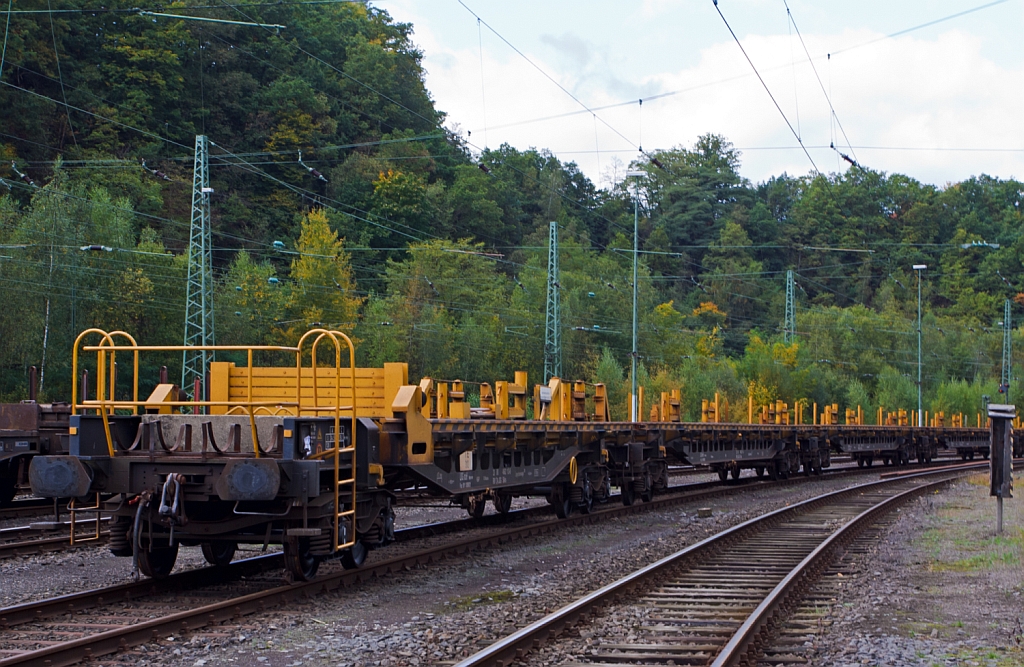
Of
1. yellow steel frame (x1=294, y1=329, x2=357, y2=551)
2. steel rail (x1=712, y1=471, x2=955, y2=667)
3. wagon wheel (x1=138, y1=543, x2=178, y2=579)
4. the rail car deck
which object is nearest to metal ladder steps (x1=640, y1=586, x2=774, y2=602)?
steel rail (x1=712, y1=471, x2=955, y2=667)

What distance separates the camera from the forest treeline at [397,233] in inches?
1741

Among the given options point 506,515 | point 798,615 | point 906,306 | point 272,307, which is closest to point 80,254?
point 272,307

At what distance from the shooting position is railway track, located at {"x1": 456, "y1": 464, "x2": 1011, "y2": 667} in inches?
313

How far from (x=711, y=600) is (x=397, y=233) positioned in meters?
64.3

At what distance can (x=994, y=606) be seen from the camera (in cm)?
1040

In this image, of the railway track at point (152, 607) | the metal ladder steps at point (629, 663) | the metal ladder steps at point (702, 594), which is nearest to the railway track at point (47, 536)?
the railway track at point (152, 607)

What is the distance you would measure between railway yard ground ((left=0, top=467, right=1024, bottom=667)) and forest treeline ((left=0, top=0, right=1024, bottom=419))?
1949 cm

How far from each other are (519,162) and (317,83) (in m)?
31.4

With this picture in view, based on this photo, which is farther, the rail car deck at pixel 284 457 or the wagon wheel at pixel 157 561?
the wagon wheel at pixel 157 561

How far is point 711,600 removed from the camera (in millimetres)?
10406

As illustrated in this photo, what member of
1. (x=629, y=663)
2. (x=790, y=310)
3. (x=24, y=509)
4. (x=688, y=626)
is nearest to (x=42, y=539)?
(x=24, y=509)

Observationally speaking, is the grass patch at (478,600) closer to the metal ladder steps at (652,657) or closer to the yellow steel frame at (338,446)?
the yellow steel frame at (338,446)

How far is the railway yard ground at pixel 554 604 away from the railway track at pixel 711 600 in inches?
7.5

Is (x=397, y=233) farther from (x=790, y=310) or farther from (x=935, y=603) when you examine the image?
(x=935, y=603)
